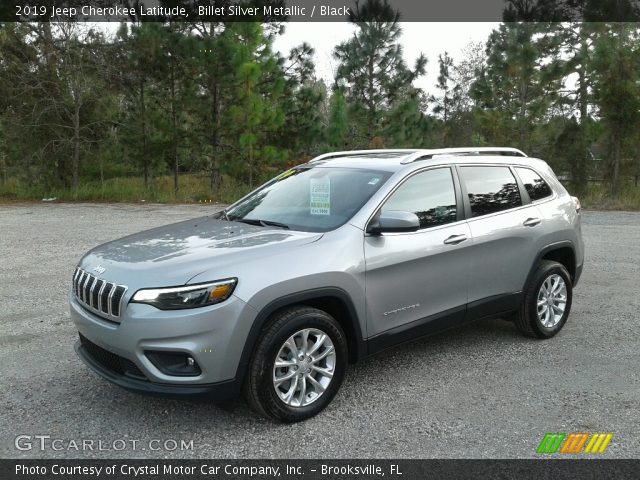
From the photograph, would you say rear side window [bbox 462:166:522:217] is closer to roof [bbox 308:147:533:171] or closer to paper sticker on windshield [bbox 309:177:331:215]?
roof [bbox 308:147:533:171]

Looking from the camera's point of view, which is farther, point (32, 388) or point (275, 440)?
point (32, 388)

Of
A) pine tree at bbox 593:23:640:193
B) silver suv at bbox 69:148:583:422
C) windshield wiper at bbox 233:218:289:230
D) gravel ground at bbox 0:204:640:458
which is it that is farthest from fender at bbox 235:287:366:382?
pine tree at bbox 593:23:640:193

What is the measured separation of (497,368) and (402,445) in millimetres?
1535

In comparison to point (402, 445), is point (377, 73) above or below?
above

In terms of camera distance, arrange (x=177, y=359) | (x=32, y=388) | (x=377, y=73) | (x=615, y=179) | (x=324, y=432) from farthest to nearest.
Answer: (x=377, y=73), (x=615, y=179), (x=32, y=388), (x=324, y=432), (x=177, y=359)

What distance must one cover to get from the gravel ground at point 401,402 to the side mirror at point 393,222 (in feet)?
3.91

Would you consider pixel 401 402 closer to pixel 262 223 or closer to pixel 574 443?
pixel 574 443

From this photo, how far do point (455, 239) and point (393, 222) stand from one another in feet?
2.58

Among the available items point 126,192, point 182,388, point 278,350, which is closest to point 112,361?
point 182,388

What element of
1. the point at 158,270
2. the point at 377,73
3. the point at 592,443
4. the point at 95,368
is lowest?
the point at 592,443

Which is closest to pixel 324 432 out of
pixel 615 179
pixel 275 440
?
pixel 275 440

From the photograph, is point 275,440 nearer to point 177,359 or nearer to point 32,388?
point 177,359

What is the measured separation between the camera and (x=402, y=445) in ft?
10.8

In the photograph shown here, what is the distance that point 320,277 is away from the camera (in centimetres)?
353
